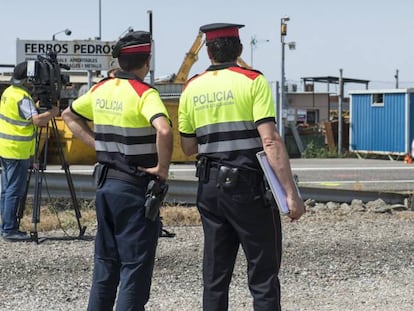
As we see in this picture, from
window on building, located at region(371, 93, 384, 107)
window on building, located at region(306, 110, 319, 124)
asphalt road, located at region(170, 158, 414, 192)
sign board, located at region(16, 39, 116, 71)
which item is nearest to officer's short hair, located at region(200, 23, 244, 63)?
asphalt road, located at region(170, 158, 414, 192)

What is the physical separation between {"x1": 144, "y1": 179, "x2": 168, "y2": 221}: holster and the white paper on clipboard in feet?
2.26

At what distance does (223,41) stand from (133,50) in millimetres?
609

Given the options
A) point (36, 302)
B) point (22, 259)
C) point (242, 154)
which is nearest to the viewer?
point (242, 154)

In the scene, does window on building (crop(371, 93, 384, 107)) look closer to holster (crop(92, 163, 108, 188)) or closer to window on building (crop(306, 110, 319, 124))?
window on building (crop(306, 110, 319, 124))

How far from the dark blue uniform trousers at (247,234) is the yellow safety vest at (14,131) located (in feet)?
14.6

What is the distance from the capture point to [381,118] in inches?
1099

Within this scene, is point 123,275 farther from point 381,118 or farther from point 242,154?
point 381,118

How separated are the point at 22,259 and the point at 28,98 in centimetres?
195

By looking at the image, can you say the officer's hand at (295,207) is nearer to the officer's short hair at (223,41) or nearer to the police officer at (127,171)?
the police officer at (127,171)

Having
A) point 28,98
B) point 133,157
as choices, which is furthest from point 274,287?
point 28,98

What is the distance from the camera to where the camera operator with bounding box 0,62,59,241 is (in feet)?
29.4

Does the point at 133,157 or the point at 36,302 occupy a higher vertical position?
the point at 133,157

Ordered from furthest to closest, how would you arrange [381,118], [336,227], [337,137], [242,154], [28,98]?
[337,137] < [381,118] < [336,227] < [28,98] < [242,154]

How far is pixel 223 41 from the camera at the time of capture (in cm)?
493
